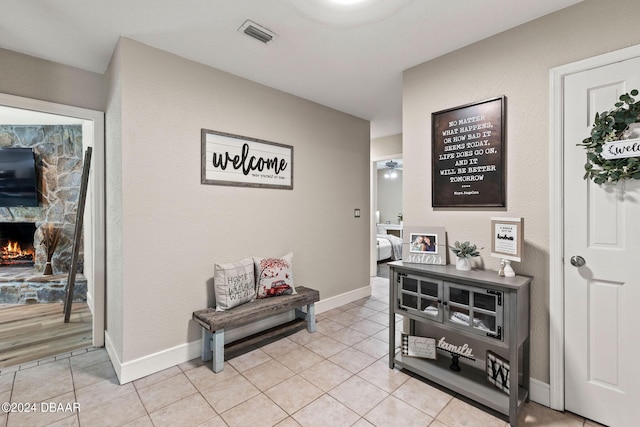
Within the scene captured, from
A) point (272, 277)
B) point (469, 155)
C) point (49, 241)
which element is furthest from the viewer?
point (49, 241)

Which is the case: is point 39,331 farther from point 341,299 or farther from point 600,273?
point 600,273

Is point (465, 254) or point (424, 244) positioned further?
point (424, 244)

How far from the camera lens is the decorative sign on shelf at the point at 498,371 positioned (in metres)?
1.85

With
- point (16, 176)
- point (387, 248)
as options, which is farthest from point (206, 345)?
point (387, 248)

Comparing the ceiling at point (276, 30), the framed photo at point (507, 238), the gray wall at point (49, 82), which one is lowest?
the framed photo at point (507, 238)

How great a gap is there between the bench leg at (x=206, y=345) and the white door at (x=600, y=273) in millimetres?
2585

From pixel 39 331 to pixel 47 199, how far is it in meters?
2.22

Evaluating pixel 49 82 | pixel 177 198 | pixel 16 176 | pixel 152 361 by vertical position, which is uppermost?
pixel 49 82

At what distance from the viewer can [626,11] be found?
5.50 ft

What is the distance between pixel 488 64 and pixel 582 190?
3.62 feet

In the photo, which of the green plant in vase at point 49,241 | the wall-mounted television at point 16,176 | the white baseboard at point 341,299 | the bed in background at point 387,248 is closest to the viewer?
the white baseboard at point 341,299

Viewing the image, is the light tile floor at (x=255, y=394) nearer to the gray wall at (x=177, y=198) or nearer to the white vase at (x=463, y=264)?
the gray wall at (x=177, y=198)

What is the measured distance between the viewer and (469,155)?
2260 millimetres

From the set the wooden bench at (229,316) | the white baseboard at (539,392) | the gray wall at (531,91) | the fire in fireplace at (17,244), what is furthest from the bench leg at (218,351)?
the fire in fireplace at (17,244)
